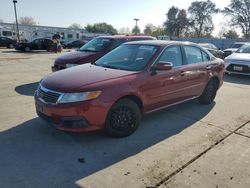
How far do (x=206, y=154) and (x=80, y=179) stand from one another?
6.39ft

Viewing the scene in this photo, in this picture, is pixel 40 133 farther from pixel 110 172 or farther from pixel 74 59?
pixel 74 59

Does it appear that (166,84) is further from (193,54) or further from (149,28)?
(149,28)

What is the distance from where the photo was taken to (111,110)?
416cm

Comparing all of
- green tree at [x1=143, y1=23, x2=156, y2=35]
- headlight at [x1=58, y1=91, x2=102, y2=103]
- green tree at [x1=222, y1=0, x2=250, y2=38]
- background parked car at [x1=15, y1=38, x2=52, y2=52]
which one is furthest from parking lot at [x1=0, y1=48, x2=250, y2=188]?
green tree at [x1=143, y1=23, x2=156, y2=35]

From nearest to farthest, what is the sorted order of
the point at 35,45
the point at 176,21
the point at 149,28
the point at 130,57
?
1. the point at 130,57
2. the point at 35,45
3. the point at 176,21
4. the point at 149,28

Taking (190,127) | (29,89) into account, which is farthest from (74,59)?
(190,127)

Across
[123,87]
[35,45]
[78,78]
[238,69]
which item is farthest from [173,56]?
[35,45]

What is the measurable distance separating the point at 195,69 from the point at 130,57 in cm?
156

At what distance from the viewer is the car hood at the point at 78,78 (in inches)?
160

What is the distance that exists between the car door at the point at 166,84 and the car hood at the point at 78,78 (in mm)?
487

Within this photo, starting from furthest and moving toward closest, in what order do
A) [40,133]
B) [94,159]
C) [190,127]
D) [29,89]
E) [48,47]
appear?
[48,47] < [29,89] < [190,127] < [40,133] < [94,159]

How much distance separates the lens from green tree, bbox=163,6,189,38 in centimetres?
6644

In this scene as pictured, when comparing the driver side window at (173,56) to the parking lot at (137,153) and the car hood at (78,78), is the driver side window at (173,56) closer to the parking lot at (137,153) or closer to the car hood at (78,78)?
the car hood at (78,78)

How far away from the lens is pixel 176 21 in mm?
67000
